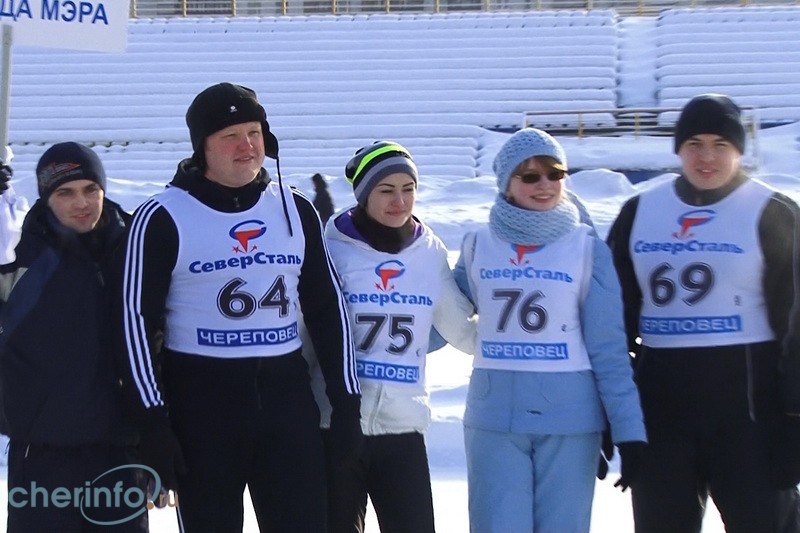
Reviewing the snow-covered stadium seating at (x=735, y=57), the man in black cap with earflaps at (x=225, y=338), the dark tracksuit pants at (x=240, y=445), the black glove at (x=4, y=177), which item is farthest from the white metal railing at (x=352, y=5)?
the dark tracksuit pants at (x=240, y=445)

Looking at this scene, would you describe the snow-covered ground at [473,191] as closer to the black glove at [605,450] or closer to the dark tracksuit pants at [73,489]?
the black glove at [605,450]

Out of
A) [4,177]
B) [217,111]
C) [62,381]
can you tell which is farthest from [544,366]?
[4,177]

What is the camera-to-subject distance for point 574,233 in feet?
11.4

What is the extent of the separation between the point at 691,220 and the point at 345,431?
1.25 metres

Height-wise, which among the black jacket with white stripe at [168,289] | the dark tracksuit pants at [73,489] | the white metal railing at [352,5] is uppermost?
the white metal railing at [352,5]

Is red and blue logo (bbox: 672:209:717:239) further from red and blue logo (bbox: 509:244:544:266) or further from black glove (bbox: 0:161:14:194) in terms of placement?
black glove (bbox: 0:161:14:194)

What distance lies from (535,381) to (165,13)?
28.7 meters

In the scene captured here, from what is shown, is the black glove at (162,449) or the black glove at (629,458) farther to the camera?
the black glove at (629,458)

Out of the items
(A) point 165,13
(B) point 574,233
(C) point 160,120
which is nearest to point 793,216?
(B) point 574,233

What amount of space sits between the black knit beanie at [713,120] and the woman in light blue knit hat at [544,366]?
0.40 metres

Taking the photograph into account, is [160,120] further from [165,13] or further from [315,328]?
[315,328]

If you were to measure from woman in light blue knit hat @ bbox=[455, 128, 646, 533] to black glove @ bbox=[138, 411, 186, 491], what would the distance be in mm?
930

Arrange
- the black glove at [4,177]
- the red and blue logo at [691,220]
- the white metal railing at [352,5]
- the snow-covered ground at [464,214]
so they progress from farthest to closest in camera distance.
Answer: the white metal railing at [352,5]
the snow-covered ground at [464,214]
the black glove at [4,177]
the red and blue logo at [691,220]

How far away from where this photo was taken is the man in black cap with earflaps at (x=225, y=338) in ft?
10.2
